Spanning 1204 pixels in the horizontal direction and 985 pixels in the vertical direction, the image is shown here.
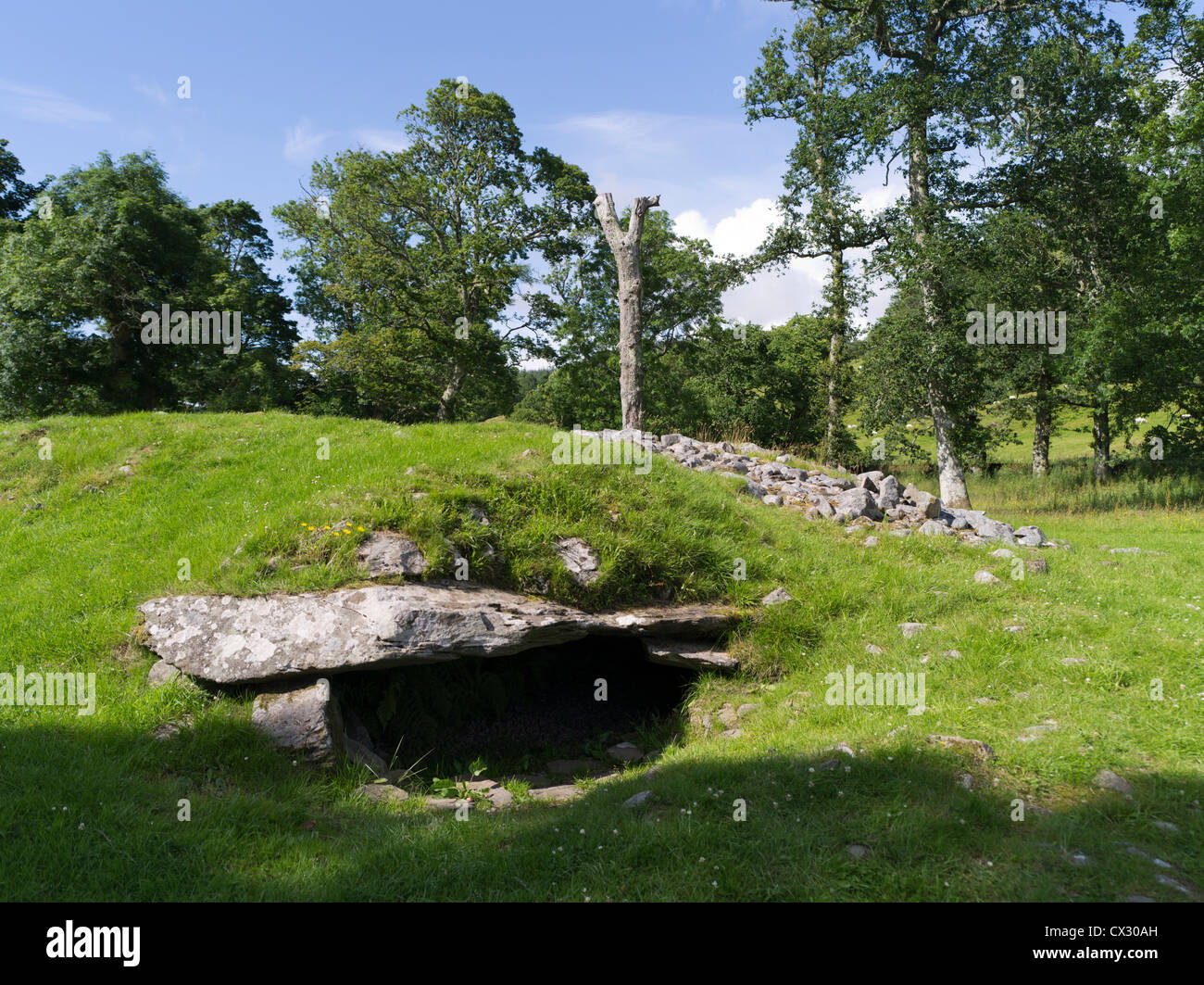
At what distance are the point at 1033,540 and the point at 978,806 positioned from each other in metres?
9.56

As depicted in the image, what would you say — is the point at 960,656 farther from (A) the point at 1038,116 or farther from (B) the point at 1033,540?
(A) the point at 1038,116

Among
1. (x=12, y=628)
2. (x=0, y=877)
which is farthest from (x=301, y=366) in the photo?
(x=0, y=877)

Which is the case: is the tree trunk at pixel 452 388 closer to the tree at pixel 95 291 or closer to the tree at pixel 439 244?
the tree at pixel 439 244

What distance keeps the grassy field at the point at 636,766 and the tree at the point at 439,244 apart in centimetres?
1777

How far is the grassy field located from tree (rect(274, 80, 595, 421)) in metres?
17.8

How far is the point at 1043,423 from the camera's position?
29641 mm

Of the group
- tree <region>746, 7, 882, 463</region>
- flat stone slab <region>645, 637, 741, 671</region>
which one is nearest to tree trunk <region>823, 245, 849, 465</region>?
tree <region>746, 7, 882, 463</region>

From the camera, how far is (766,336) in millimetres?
34031

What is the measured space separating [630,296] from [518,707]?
37.8 feet

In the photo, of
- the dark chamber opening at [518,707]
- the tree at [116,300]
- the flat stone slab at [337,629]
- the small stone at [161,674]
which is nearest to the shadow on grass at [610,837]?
the small stone at [161,674]

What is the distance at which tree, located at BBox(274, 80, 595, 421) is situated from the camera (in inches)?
1126

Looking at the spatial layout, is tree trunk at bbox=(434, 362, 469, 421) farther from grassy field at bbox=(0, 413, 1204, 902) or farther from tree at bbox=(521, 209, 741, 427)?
grassy field at bbox=(0, 413, 1204, 902)

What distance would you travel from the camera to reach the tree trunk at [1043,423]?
26.6 metres

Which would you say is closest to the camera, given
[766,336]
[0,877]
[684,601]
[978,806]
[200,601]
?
[0,877]
